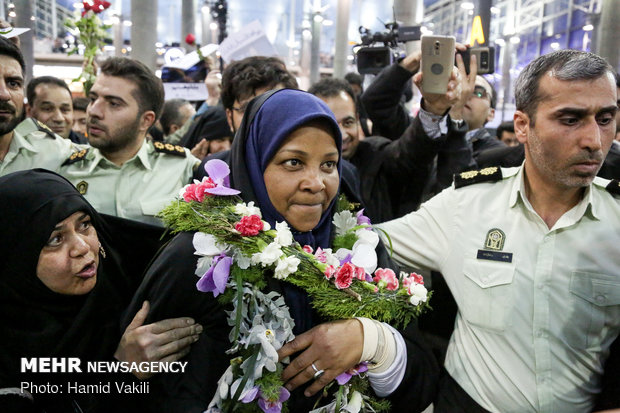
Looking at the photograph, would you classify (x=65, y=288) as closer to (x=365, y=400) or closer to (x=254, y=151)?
(x=254, y=151)

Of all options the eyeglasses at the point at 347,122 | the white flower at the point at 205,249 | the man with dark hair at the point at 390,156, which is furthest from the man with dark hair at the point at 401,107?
the white flower at the point at 205,249

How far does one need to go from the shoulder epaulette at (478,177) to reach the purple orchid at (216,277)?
1.09 m

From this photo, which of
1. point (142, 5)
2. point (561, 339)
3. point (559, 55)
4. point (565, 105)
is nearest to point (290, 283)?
point (561, 339)

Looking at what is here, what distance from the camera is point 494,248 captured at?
1.93 metres

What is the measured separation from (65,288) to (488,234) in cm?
157

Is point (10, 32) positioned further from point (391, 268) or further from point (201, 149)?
point (391, 268)

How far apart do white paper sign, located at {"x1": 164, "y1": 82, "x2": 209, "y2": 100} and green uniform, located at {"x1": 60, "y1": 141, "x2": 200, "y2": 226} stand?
6.98ft

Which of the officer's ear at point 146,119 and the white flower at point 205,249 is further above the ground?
the officer's ear at point 146,119

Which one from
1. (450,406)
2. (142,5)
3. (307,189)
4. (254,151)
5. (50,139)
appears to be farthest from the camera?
(142,5)

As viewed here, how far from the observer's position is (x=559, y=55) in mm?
1816

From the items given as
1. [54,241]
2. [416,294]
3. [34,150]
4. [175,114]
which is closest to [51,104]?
[34,150]

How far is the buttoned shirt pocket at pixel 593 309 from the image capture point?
177cm

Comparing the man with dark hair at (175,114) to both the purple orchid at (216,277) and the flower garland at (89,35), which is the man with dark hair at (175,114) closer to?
the flower garland at (89,35)

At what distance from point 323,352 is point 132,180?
1.61 meters
